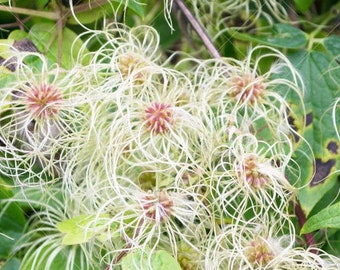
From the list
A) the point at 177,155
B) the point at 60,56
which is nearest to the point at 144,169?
the point at 177,155

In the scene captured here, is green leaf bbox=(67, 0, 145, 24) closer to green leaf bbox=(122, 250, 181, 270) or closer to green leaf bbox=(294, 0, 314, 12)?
green leaf bbox=(294, 0, 314, 12)

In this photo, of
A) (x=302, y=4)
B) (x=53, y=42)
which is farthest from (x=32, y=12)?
(x=302, y=4)

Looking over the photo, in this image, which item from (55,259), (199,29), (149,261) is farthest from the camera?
(199,29)

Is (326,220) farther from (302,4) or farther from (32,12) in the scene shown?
(32,12)

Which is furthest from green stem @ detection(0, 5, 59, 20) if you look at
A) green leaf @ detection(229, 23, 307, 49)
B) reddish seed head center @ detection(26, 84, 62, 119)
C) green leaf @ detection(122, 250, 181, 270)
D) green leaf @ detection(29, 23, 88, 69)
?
green leaf @ detection(122, 250, 181, 270)

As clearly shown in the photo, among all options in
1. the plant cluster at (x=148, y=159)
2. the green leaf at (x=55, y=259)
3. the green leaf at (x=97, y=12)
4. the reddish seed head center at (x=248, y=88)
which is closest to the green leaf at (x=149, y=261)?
the plant cluster at (x=148, y=159)

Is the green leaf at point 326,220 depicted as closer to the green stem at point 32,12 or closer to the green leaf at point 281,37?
the green leaf at point 281,37

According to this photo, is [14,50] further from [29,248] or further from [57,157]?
[29,248]
